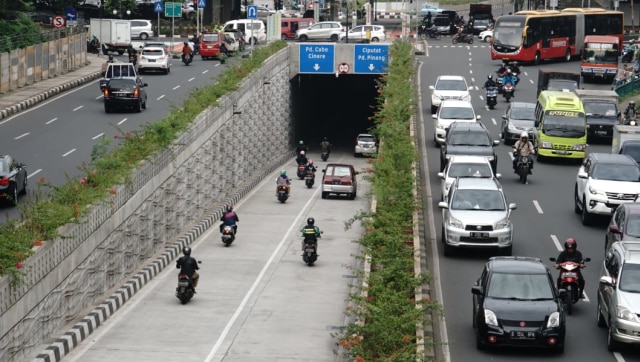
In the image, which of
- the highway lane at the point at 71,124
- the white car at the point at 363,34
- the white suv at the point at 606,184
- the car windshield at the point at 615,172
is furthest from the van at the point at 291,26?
the car windshield at the point at 615,172

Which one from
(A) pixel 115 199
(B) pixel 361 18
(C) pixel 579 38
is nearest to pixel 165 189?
(A) pixel 115 199

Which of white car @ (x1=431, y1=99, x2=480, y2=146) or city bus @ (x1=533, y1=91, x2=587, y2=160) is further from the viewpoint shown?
white car @ (x1=431, y1=99, x2=480, y2=146)

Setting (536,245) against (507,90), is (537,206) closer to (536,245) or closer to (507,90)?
(536,245)

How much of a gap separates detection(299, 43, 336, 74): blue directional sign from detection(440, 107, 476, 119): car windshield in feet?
70.4

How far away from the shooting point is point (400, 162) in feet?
113

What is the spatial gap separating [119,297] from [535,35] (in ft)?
175

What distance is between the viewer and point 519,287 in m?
20.7

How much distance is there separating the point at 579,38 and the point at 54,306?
6129 centimetres

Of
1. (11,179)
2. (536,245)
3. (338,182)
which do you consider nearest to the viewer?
(536,245)

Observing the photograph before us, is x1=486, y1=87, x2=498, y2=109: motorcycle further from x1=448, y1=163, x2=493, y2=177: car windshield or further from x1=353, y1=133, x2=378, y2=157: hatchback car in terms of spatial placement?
x1=448, y1=163, x2=493, y2=177: car windshield

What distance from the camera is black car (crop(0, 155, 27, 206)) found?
33844 millimetres

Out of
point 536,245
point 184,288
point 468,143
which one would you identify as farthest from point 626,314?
point 468,143

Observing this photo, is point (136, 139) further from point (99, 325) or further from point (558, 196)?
point (558, 196)

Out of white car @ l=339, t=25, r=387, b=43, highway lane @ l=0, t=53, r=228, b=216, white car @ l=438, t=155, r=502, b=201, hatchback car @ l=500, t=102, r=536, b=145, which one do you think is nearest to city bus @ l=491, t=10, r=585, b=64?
white car @ l=339, t=25, r=387, b=43
